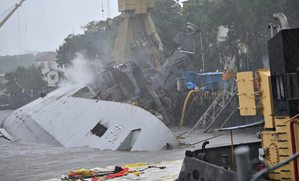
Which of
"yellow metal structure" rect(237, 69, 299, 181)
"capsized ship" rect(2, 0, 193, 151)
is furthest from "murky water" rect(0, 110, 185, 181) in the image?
"yellow metal structure" rect(237, 69, 299, 181)

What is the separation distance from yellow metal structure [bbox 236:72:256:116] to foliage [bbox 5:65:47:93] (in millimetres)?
101992

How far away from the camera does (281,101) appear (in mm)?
7656

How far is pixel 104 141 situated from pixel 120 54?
43.9 meters

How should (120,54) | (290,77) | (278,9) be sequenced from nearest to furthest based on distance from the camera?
(290,77), (278,9), (120,54)

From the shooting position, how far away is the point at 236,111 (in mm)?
34719

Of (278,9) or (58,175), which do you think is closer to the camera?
(58,175)

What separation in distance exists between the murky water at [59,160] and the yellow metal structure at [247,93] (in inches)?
490

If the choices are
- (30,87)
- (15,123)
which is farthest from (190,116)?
(30,87)

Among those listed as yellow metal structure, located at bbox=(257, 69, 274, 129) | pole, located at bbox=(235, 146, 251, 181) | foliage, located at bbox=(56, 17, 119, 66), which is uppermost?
foliage, located at bbox=(56, 17, 119, 66)

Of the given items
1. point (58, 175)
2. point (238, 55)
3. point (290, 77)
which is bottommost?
point (58, 175)

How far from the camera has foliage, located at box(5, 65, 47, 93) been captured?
10756cm

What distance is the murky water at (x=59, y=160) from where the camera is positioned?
20.9m

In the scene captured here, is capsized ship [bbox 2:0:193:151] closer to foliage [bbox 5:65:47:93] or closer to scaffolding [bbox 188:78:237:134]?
scaffolding [bbox 188:78:237:134]

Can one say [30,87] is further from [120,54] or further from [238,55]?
[238,55]
